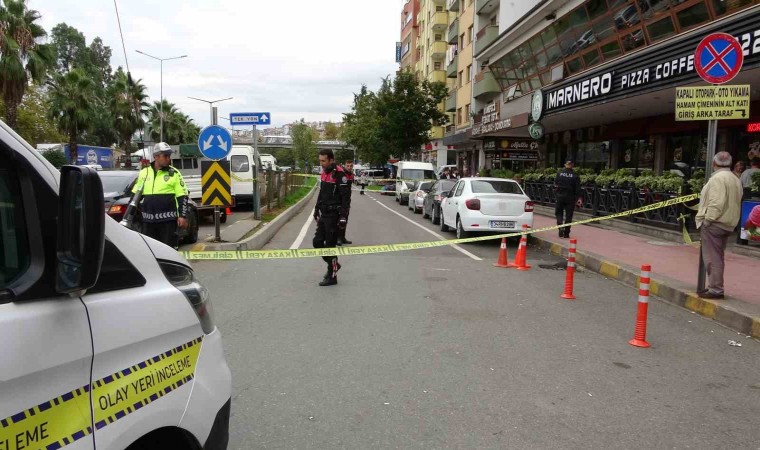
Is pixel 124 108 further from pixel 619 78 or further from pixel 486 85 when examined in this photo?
pixel 619 78

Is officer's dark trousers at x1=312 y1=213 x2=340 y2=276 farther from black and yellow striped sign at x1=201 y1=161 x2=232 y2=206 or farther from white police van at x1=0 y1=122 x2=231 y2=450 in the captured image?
white police van at x1=0 y1=122 x2=231 y2=450

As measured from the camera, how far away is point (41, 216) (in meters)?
1.70

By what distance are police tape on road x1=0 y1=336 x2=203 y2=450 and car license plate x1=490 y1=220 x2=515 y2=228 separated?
1071 cm

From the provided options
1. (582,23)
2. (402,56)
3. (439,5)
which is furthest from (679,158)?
(402,56)

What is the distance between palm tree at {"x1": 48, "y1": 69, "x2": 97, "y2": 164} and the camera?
38375 mm

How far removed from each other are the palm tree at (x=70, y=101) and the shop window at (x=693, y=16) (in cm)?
3748

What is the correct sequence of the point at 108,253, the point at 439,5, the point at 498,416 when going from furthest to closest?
the point at 439,5
the point at 498,416
the point at 108,253

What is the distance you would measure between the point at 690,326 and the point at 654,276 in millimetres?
2202

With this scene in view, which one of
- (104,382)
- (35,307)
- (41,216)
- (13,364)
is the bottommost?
(104,382)

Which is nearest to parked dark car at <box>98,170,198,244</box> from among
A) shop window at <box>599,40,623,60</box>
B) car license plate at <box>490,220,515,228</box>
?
car license plate at <box>490,220,515,228</box>

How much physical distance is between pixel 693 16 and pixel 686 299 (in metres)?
11.0

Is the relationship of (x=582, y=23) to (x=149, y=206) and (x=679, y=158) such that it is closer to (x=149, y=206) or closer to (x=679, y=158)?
(x=679, y=158)

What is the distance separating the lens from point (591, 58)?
2098cm

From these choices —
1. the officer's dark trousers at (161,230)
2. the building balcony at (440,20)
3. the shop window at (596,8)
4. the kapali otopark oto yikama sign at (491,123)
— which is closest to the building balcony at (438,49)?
the building balcony at (440,20)
